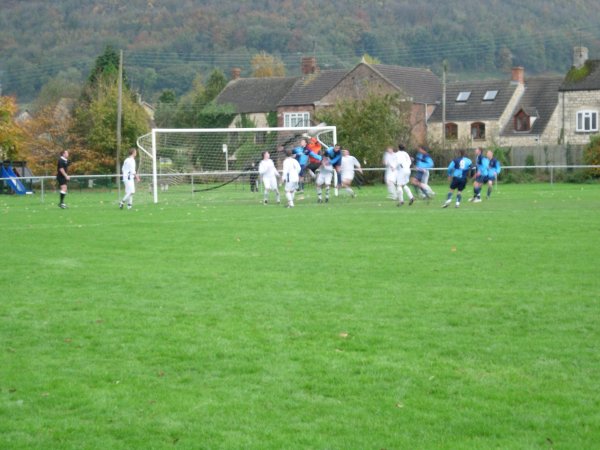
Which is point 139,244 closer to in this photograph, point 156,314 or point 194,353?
point 156,314

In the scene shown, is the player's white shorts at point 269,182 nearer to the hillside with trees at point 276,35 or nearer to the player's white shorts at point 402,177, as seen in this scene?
the player's white shorts at point 402,177

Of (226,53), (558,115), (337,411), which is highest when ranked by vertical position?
(226,53)

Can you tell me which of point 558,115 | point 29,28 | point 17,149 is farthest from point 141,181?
point 29,28

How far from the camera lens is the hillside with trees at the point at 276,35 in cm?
14200

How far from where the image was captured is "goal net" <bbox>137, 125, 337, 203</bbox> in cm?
4134

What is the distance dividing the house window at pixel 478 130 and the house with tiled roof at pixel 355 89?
3.51 meters

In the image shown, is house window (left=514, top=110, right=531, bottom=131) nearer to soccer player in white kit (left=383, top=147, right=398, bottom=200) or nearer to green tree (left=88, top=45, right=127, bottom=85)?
green tree (left=88, top=45, right=127, bottom=85)

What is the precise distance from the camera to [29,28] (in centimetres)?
15800

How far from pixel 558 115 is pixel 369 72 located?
44.4 feet

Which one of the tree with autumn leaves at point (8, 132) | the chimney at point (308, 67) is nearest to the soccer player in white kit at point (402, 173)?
the tree with autumn leaves at point (8, 132)

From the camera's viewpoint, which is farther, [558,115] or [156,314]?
[558,115]

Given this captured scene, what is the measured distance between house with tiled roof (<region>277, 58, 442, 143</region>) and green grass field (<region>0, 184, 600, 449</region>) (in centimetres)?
5280

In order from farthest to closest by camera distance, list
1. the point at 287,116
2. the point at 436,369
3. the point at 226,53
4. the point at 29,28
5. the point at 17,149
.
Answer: the point at 29,28, the point at 226,53, the point at 287,116, the point at 17,149, the point at 436,369

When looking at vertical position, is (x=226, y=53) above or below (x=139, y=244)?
above
